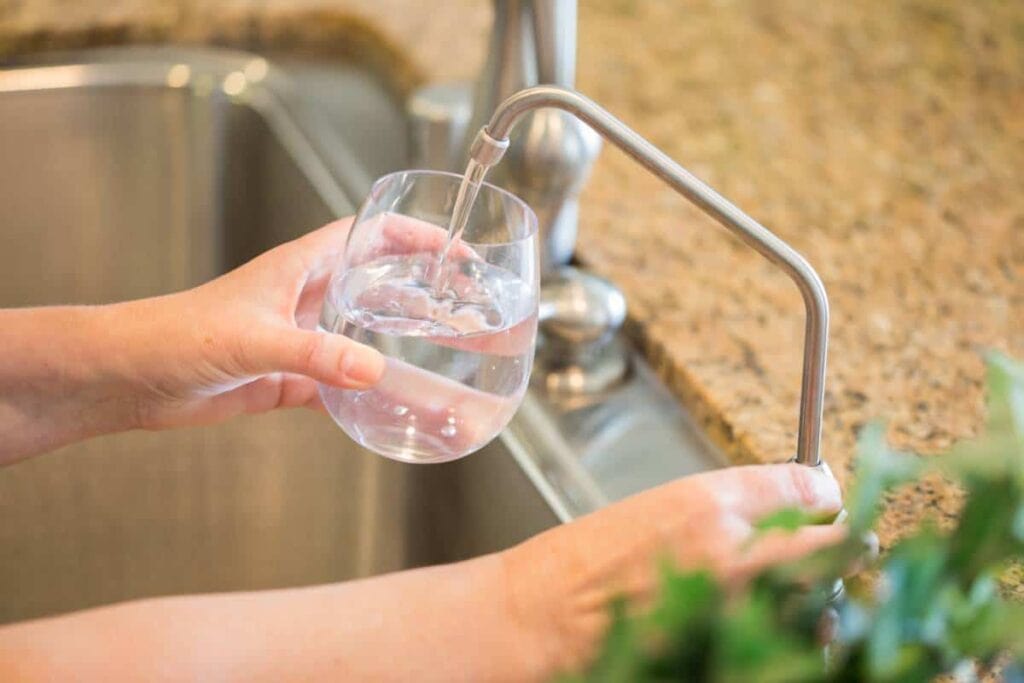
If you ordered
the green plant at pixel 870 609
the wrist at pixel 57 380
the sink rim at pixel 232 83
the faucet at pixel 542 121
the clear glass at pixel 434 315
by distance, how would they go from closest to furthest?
1. the green plant at pixel 870 609
2. the clear glass at pixel 434 315
3. the wrist at pixel 57 380
4. the faucet at pixel 542 121
5. the sink rim at pixel 232 83

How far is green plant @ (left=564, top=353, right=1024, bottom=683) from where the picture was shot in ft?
1.12

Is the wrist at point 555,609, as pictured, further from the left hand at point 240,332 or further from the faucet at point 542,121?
the faucet at point 542,121

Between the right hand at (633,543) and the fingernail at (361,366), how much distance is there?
0.37 ft

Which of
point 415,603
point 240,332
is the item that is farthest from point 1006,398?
point 240,332

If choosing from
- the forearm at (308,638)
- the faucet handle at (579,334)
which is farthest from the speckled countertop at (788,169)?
the forearm at (308,638)

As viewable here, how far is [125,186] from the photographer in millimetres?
1297

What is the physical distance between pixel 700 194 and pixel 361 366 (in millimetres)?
175

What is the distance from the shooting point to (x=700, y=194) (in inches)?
24.3

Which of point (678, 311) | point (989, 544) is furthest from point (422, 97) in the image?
point (989, 544)

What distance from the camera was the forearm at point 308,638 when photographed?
23.5 inches

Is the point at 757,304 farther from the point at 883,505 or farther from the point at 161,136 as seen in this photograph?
the point at 161,136

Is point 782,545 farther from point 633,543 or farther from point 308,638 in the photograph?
point 308,638

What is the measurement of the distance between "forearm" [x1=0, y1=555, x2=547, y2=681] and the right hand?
0.5 inches

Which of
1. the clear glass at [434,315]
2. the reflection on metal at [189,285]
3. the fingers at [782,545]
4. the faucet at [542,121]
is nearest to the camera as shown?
the fingers at [782,545]
